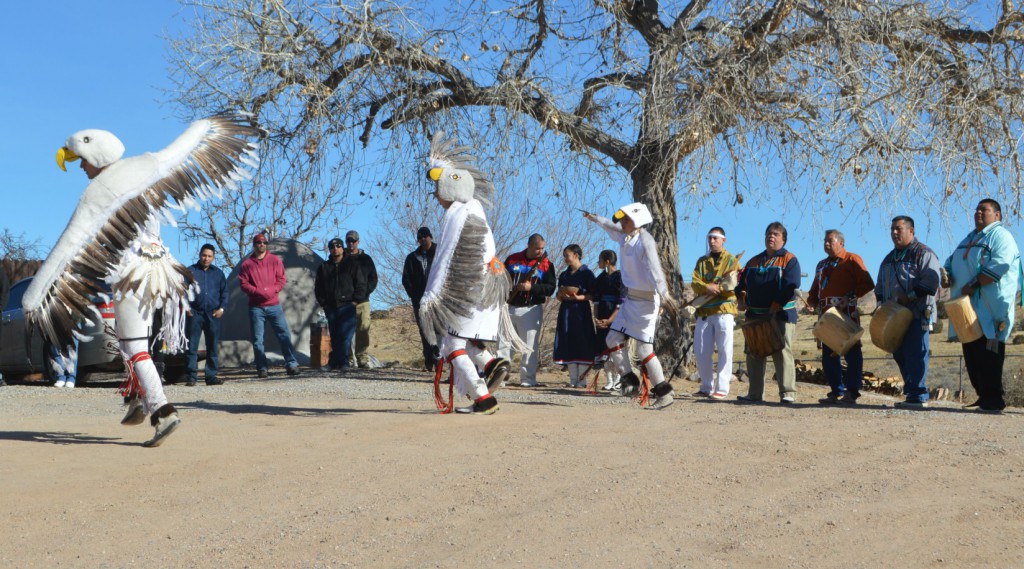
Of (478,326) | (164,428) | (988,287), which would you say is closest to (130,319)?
(164,428)

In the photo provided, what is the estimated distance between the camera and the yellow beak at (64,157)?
6.25 metres

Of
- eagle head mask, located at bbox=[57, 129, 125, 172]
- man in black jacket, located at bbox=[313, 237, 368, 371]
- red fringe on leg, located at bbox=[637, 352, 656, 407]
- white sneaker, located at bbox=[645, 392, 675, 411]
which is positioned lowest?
white sneaker, located at bbox=[645, 392, 675, 411]

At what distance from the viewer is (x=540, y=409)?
8.37 meters

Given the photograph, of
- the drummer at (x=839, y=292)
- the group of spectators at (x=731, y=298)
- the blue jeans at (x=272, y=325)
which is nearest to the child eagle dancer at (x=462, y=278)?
the group of spectators at (x=731, y=298)

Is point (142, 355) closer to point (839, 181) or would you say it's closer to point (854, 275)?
point (854, 275)

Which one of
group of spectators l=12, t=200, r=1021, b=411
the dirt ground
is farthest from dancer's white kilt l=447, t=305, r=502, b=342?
the dirt ground

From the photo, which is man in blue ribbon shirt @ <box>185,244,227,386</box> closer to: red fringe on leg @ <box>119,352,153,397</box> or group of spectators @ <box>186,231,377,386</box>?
group of spectators @ <box>186,231,377,386</box>

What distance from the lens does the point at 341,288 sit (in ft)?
41.9

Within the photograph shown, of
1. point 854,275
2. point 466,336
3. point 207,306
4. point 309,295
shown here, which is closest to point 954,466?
point 466,336

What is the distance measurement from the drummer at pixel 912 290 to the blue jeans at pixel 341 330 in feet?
21.7

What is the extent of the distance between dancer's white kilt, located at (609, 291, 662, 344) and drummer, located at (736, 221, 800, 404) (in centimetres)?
155

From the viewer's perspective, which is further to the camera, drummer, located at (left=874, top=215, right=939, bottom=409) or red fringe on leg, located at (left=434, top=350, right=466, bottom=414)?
drummer, located at (left=874, top=215, right=939, bottom=409)

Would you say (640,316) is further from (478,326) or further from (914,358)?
(914,358)

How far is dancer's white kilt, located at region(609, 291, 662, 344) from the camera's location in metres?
8.45
